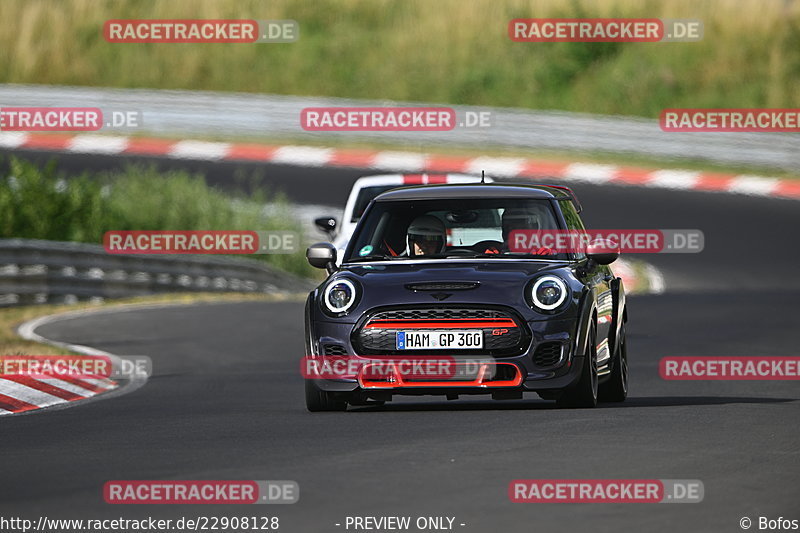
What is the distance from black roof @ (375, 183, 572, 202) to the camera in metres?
11.8

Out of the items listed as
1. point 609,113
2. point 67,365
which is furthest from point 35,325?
point 609,113

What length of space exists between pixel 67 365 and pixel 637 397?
16.3 feet

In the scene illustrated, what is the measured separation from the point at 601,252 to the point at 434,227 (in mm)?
1084

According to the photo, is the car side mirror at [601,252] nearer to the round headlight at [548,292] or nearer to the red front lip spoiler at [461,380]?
the round headlight at [548,292]

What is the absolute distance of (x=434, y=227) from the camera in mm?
11766

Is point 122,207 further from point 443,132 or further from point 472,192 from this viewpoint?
point 472,192

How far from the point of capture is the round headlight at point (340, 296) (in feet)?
35.9

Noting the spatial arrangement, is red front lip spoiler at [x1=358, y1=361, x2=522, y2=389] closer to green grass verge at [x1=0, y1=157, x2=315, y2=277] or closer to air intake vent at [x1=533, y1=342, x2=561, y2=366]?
air intake vent at [x1=533, y1=342, x2=561, y2=366]

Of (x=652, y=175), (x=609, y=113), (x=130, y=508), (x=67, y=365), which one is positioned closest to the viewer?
(x=130, y=508)

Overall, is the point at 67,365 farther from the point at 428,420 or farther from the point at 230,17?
the point at 230,17

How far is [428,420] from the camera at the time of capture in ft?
A: 35.4

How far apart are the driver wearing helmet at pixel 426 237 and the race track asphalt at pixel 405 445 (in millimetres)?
1030

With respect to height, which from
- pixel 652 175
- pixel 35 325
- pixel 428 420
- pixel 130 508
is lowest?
pixel 130 508

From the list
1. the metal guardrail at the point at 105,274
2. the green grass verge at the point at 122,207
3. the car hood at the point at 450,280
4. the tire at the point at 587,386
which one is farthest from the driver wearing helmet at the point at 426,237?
the green grass verge at the point at 122,207
